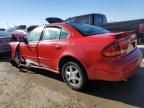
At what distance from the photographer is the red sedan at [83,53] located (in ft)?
11.9

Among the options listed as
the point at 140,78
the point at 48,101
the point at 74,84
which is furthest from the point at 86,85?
the point at 140,78

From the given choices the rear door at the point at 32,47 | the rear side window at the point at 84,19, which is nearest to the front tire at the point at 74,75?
the rear door at the point at 32,47

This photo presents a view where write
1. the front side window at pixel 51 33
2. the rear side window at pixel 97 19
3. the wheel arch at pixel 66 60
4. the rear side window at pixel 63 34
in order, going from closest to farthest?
1. the wheel arch at pixel 66 60
2. the rear side window at pixel 63 34
3. the front side window at pixel 51 33
4. the rear side window at pixel 97 19

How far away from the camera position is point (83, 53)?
12.9ft

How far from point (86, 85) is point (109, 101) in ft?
2.09

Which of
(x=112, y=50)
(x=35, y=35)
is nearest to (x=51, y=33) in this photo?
(x=35, y=35)

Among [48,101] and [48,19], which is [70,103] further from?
[48,19]

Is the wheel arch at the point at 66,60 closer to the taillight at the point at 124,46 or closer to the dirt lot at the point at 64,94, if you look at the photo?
the dirt lot at the point at 64,94

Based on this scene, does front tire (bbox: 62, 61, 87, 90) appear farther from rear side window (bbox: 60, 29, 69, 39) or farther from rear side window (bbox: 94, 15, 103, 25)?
rear side window (bbox: 94, 15, 103, 25)

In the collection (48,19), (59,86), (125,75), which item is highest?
(48,19)

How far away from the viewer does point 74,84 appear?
14.2 ft

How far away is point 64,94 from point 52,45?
47.0 inches

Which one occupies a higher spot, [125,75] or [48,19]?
Result: [48,19]

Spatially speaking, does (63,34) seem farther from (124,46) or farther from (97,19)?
(97,19)
